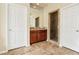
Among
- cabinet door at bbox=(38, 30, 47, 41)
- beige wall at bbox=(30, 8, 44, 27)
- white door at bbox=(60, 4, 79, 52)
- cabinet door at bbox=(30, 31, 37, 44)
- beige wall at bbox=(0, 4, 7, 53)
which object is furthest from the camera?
cabinet door at bbox=(38, 30, 47, 41)


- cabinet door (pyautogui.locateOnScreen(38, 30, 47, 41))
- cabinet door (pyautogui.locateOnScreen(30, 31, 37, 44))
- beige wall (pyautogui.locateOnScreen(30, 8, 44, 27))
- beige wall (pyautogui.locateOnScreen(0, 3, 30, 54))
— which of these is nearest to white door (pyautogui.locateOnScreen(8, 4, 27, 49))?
beige wall (pyautogui.locateOnScreen(0, 3, 30, 54))

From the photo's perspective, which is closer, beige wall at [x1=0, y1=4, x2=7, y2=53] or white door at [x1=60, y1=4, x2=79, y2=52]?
beige wall at [x1=0, y1=4, x2=7, y2=53]

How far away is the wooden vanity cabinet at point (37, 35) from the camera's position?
3109 millimetres

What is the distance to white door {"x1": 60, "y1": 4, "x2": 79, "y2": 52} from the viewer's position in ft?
Answer: 6.88

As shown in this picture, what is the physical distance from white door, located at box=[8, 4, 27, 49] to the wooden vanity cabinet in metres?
0.60

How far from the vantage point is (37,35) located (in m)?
3.38

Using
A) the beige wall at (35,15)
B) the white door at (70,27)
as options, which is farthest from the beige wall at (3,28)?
the white door at (70,27)

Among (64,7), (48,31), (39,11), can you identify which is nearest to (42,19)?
(39,11)

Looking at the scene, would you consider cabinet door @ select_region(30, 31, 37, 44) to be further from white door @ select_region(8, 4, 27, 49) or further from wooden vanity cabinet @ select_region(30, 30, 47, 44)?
white door @ select_region(8, 4, 27, 49)

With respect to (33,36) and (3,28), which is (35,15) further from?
(3,28)

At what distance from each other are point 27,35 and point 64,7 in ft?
4.36

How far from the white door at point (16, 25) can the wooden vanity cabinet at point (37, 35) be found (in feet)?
1.97

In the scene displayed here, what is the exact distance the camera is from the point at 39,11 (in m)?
3.10

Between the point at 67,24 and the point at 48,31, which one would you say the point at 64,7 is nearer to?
the point at 67,24
